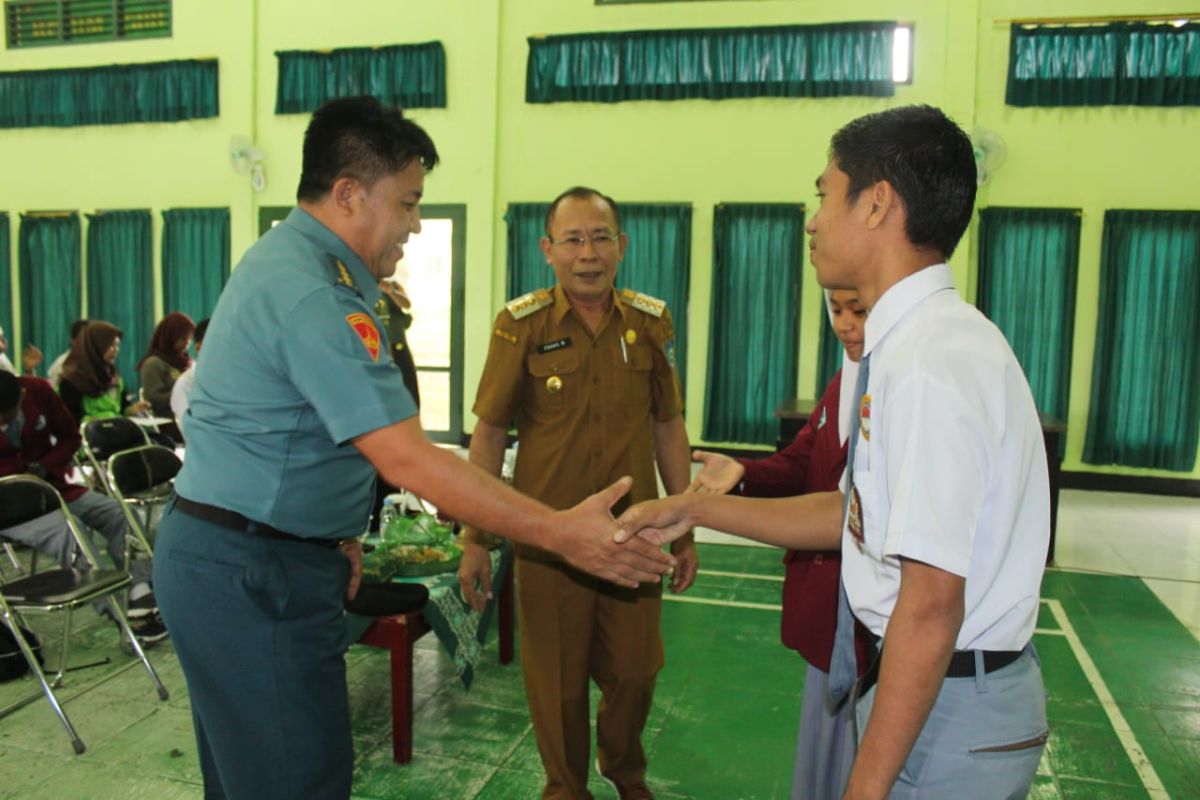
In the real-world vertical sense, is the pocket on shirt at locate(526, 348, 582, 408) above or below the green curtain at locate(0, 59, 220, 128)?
below

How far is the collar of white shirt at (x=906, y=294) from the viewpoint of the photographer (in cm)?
132

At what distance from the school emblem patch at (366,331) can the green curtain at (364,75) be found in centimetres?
Result: 893

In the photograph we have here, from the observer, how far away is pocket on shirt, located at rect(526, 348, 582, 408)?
280cm

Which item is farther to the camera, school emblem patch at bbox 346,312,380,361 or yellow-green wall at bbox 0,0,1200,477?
yellow-green wall at bbox 0,0,1200,477

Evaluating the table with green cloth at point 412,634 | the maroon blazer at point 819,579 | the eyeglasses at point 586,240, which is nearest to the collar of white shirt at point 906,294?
the maroon blazer at point 819,579

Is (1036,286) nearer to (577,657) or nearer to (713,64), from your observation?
(713,64)

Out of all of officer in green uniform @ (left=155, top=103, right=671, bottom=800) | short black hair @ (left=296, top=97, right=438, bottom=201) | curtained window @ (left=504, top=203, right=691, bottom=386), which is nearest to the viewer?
officer in green uniform @ (left=155, top=103, right=671, bottom=800)

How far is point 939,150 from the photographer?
1303 mm

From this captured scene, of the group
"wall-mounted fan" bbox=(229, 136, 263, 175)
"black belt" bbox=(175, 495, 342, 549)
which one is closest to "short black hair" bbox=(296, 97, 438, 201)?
"black belt" bbox=(175, 495, 342, 549)

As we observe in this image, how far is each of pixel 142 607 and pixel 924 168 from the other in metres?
4.40

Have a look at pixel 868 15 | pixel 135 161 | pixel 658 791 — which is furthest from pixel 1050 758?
pixel 135 161

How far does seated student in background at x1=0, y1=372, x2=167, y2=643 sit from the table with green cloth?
164 centimetres

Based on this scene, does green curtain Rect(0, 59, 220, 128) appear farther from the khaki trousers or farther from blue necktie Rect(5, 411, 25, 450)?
the khaki trousers

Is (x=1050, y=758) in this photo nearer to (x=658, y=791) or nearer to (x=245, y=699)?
(x=658, y=791)
